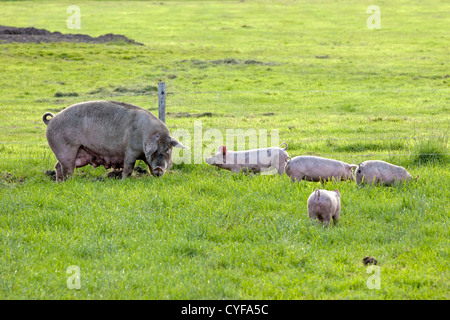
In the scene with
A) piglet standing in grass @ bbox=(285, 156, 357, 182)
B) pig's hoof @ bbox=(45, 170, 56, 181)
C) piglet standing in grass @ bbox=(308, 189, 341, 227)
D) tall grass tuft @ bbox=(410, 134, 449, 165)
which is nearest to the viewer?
piglet standing in grass @ bbox=(308, 189, 341, 227)

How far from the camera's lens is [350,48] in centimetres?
3419

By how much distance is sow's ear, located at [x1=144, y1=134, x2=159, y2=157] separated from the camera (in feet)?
30.8

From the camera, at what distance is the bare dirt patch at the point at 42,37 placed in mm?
33938

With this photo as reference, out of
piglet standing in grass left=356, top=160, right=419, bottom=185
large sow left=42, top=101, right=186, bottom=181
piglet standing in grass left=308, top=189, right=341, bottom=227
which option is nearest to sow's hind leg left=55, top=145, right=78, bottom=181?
large sow left=42, top=101, right=186, bottom=181

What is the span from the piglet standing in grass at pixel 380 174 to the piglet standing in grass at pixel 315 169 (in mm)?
322

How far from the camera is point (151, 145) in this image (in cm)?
941

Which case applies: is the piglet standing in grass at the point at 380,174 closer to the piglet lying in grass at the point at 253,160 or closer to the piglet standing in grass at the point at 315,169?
the piglet standing in grass at the point at 315,169

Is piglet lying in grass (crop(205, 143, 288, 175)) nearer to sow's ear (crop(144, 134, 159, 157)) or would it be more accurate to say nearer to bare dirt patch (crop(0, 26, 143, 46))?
sow's ear (crop(144, 134, 159, 157))

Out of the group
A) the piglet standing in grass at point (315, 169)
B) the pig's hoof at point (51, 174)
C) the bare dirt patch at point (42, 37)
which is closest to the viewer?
the piglet standing in grass at point (315, 169)
